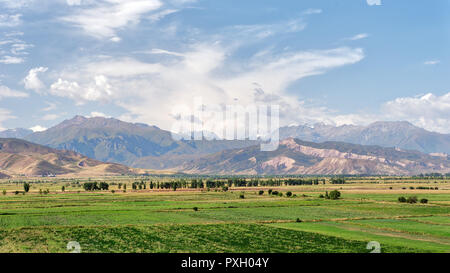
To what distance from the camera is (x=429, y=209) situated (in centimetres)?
11969

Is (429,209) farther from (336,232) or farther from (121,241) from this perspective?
(121,241)

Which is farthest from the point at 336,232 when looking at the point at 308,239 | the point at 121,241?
the point at 121,241

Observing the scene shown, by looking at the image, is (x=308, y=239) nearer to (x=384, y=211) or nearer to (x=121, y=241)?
(x=121, y=241)
